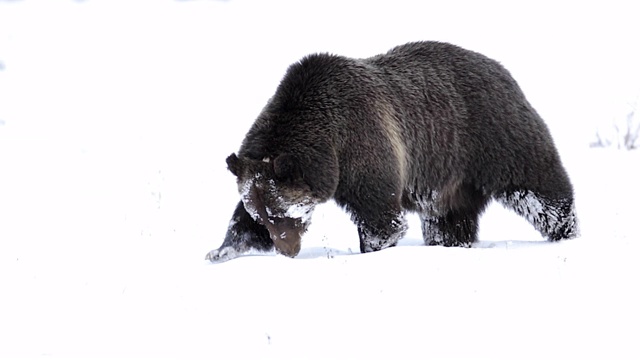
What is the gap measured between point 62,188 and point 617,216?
6603 millimetres

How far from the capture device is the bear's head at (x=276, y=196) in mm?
5949

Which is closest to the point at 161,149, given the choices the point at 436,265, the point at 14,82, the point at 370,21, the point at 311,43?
the point at 14,82

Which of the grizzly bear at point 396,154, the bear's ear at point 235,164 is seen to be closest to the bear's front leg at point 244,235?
the grizzly bear at point 396,154

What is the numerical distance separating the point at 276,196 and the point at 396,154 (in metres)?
1.08

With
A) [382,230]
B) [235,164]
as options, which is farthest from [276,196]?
[382,230]

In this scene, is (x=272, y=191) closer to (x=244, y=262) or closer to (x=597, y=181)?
(x=244, y=262)

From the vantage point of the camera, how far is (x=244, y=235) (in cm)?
641

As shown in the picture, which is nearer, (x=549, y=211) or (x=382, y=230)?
(x=382, y=230)

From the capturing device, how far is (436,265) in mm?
5145

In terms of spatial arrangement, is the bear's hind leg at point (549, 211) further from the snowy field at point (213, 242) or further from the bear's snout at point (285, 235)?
the bear's snout at point (285, 235)

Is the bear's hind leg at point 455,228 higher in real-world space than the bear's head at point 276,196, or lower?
lower

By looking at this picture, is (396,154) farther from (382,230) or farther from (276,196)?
(276,196)

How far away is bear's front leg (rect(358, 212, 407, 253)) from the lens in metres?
6.25

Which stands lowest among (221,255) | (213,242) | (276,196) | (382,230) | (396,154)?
(213,242)
